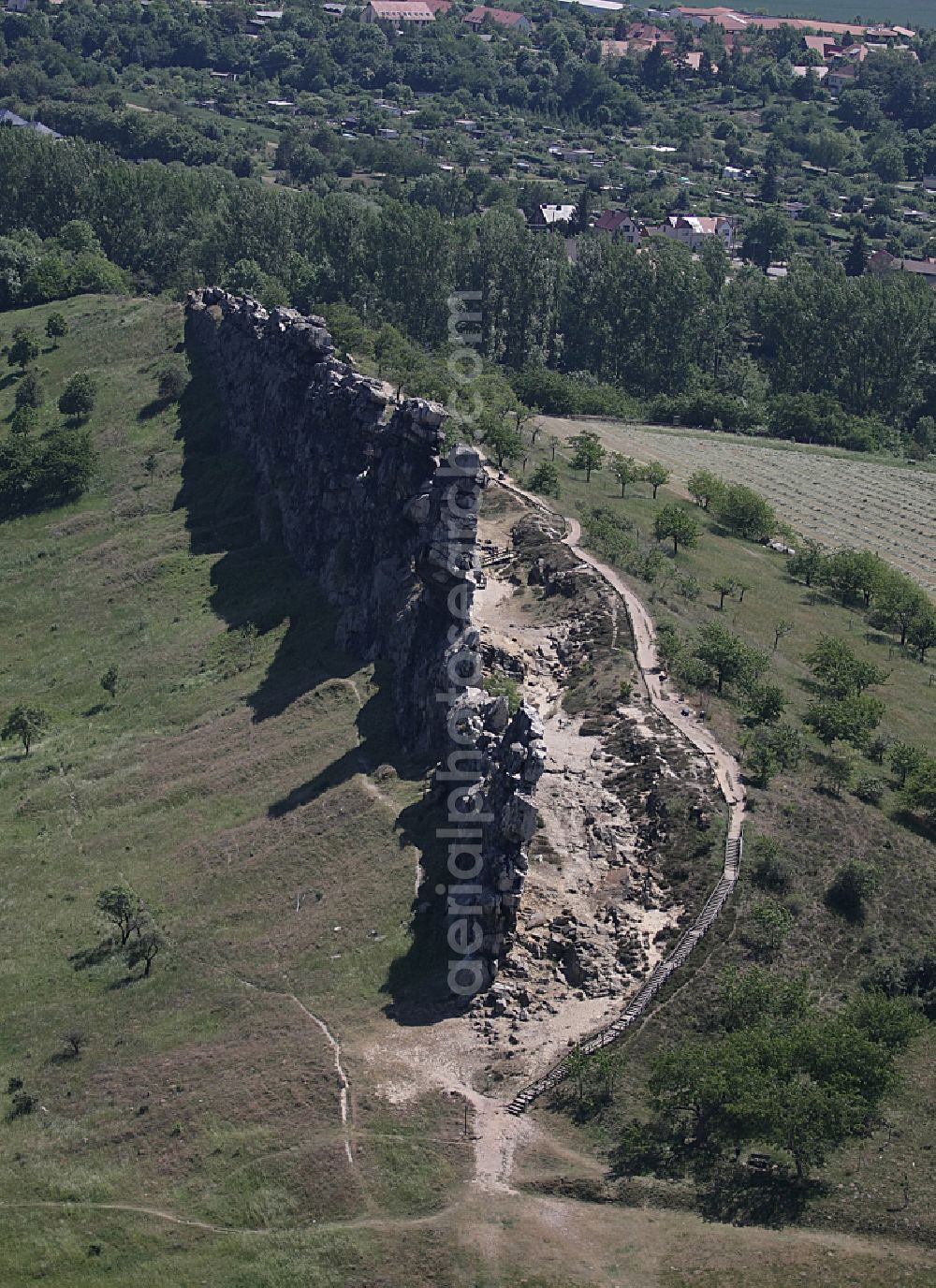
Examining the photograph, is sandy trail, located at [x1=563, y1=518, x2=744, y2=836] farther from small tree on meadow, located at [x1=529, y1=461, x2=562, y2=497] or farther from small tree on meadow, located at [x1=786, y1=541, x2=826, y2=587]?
small tree on meadow, located at [x1=786, y1=541, x2=826, y2=587]

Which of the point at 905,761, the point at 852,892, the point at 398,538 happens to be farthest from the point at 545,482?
the point at 852,892

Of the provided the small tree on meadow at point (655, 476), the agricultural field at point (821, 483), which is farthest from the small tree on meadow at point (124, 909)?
the agricultural field at point (821, 483)

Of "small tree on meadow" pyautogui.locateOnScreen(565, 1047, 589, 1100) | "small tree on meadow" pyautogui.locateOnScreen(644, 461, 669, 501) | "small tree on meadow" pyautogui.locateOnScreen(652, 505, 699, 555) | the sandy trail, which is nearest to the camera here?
"small tree on meadow" pyautogui.locateOnScreen(565, 1047, 589, 1100)

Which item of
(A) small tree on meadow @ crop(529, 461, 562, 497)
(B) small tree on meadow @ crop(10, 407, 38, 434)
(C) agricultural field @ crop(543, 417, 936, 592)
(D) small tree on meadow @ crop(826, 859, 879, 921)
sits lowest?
(C) agricultural field @ crop(543, 417, 936, 592)

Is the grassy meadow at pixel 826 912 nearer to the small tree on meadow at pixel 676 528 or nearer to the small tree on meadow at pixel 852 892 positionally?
the small tree on meadow at pixel 852 892

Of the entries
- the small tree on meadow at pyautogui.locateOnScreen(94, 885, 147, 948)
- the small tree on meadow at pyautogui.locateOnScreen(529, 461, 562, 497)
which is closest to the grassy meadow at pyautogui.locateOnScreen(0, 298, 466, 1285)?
the small tree on meadow at pyautogui.locateOnScreen(94, 885, 147, 948)

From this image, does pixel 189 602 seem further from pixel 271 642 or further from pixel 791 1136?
pixel 791 1136
